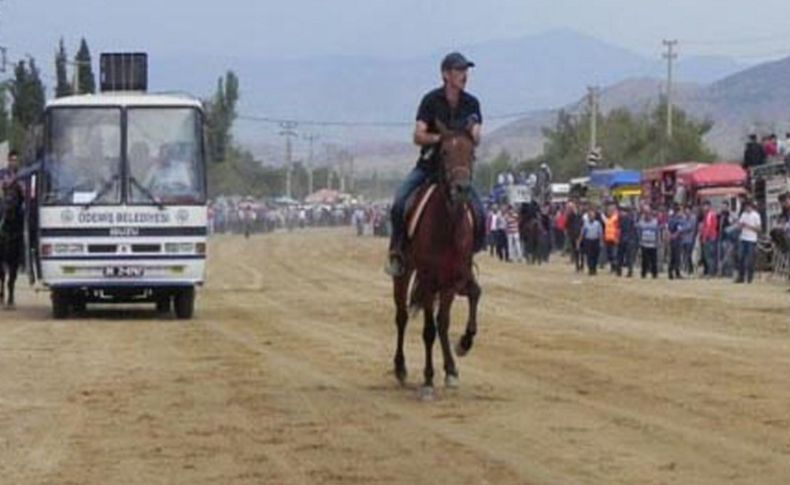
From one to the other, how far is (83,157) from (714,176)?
98.8 feet

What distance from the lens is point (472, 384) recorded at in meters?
18.3

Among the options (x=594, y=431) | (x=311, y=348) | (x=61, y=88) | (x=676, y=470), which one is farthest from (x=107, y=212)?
(x=61, y=88)

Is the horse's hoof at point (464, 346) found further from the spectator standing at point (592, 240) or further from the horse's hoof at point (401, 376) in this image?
the spectator standing at point (592, 240)

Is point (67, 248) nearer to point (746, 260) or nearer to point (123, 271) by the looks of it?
point (123, 271)

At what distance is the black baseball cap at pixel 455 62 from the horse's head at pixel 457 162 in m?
0.60

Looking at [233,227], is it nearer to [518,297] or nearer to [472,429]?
[518,297]

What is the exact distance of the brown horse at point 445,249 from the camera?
1692 cm

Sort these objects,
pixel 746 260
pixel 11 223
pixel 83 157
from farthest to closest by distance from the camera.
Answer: pixel 746 260 < pixel 11 223 < pixel 83 157

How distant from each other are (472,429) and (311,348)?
8628mm

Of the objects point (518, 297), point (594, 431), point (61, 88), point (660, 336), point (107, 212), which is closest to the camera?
point (594, 431)

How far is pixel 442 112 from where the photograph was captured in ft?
57.2

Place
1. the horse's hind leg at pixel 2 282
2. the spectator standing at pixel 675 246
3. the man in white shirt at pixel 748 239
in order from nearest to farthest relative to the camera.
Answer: the horse's hind leg at pixel 2 282 < the man in white shirt at pixel 748 239 < the spectator standing at pixel 675 246

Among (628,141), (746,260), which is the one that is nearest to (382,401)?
(746,260)

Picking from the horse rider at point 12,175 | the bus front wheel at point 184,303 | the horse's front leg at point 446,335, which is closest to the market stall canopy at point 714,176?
the horse rider at point 12,175
